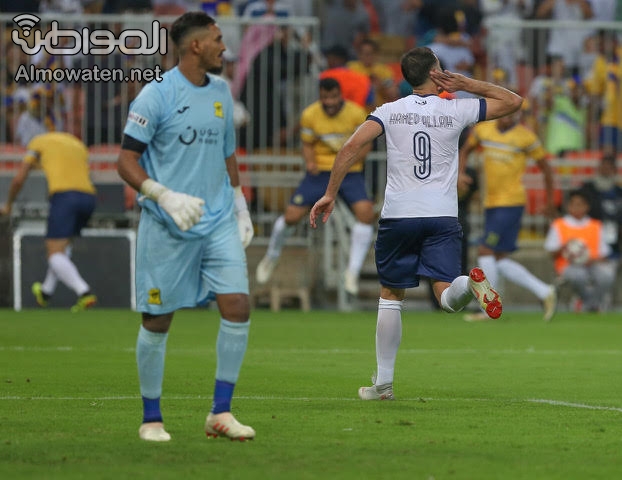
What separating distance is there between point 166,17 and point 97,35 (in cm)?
107

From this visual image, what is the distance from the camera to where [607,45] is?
73.5 feet

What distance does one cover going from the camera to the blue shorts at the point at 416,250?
393 inches

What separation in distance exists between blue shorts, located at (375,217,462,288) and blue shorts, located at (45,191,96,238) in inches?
395

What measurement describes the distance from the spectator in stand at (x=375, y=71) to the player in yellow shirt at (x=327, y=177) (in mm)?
2457

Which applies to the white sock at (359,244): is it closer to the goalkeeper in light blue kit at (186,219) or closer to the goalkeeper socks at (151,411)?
the goalkeeper in light blue kit at (186,219)

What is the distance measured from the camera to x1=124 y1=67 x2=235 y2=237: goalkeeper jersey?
305 inches

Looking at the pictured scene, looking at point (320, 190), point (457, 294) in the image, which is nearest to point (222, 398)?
point (457, 294)

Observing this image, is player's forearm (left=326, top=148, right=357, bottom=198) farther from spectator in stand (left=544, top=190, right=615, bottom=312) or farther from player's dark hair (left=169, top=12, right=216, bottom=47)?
spectator in stand (left=544, top=190, right=615, bottom=312)

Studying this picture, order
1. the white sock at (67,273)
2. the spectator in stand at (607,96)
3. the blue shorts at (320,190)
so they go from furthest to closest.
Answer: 1. the spectator in stand at (607,96)
2. the white sock at (67,273)
3. the blue shorts at (320,190)

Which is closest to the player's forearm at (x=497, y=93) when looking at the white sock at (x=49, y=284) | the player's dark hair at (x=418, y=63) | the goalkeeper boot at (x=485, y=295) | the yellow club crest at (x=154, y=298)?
the player's dark hair at (x=418, y=63)

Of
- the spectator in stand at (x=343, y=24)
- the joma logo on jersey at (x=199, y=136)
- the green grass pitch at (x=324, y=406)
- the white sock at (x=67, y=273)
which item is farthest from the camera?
the spectator in stand at (x=343, y=24)

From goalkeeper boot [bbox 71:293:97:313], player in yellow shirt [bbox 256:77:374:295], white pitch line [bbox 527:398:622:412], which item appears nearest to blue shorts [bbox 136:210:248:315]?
white pitch line [bbox 527:398:622:412]

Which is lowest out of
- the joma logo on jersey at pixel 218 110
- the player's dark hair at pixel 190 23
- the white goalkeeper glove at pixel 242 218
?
the white goalkeeper glove at pixel 242 218

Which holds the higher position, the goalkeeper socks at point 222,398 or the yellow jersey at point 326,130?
the yellow jersey at point 326,130
